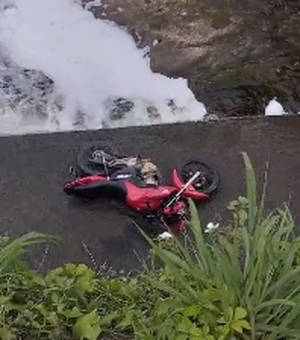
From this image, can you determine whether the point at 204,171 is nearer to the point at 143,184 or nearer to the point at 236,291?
the point at 143,184

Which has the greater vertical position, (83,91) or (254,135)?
(254,135)

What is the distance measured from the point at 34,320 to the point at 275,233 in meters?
0.77

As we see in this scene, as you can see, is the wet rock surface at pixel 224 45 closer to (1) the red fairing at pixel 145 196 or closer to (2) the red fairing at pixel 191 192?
(2) the red fairing at pixel 191 192

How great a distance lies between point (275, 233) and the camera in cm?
263

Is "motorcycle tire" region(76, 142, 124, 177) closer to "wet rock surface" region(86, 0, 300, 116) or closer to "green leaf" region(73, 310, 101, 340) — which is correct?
"green leaf" region(73, 310, 101, 340)

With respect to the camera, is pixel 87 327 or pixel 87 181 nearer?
pixel 87 327

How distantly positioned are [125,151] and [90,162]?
203mm

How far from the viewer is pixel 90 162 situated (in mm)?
3814

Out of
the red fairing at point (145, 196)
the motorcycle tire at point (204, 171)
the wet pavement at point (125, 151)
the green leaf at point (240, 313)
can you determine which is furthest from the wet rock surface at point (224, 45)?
the green leaf at point (240, 313)

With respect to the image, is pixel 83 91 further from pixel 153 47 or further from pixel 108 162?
pixel 108 162

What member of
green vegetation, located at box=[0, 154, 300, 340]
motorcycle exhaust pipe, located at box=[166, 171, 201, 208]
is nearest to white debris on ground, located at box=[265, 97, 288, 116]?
motorcycle exhaust pipe, located at box=[166, 171, 201, 208]

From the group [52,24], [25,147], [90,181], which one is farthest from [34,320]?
[52,24]

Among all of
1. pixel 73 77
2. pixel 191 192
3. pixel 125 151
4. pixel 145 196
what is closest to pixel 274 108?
pixel 73 77

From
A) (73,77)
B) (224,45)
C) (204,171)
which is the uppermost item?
(204,171)
